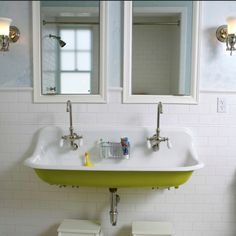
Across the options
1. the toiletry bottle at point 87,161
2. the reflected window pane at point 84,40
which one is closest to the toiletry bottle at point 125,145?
the toiletry bottle at point 87,161

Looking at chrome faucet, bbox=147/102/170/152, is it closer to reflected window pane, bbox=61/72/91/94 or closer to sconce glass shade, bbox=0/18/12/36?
reflected window pane, bbox=61/72/91/94

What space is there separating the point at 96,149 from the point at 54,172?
12.6 inches

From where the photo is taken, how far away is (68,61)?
1.72 meters

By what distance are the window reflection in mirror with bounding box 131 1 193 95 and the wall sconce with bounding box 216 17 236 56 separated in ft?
0.52

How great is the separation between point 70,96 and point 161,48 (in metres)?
0.55

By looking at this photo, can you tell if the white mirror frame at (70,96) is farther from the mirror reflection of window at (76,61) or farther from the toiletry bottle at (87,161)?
the toiletry bottle at (87,161)

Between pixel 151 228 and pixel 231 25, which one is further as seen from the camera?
pixel 151 228

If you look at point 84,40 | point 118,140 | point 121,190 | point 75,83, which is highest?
point 84,40

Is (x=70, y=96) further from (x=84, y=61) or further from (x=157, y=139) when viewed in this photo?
(x=157, y=139)

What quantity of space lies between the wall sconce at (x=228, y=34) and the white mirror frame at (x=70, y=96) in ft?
1.97

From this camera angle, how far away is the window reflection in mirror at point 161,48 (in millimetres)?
1671

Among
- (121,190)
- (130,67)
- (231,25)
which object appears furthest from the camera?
(121,190)

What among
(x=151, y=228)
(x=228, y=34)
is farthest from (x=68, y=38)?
(x=151, y=228)

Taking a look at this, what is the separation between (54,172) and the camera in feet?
5.20
